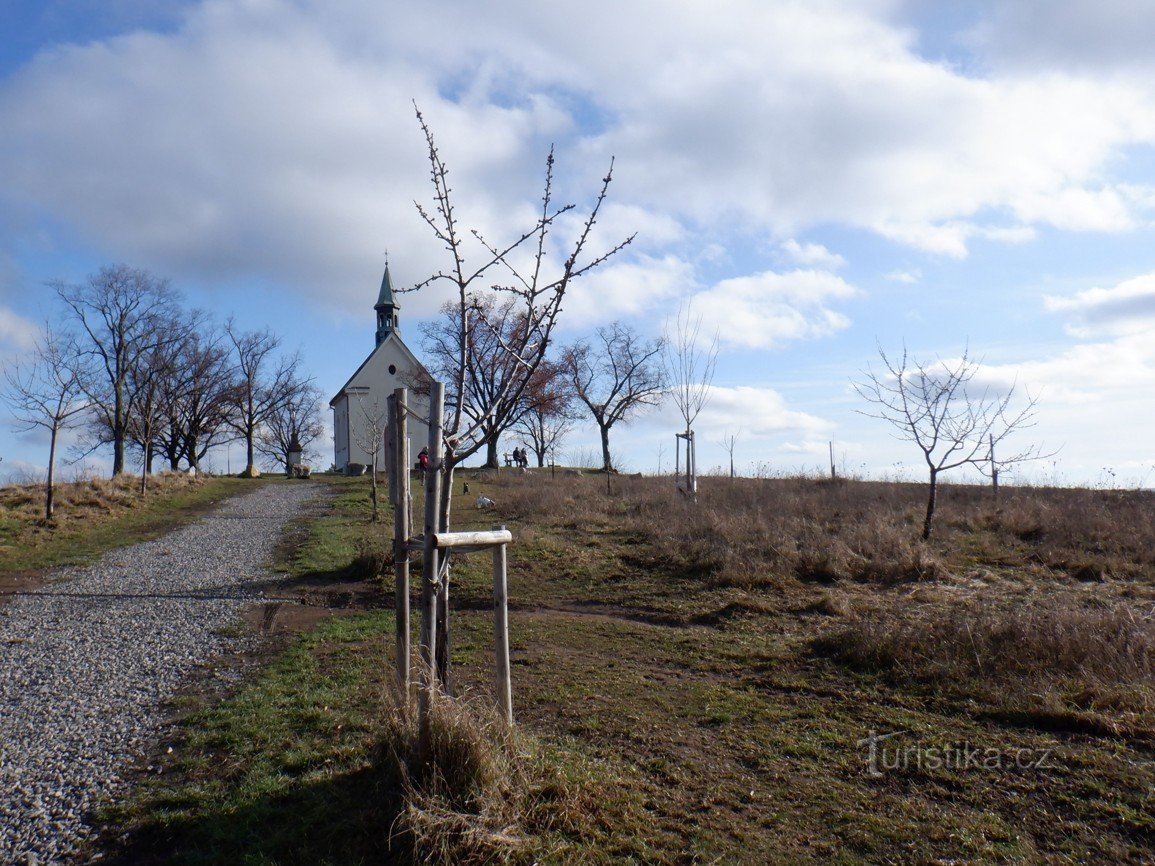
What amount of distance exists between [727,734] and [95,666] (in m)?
5.49

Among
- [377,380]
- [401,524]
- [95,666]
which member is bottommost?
[95,666]

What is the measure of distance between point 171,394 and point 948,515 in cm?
4327

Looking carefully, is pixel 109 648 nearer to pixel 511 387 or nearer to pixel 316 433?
pixel 511 387

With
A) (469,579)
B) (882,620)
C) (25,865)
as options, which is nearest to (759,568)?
(882,620)

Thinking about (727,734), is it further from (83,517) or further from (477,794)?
(83,517)

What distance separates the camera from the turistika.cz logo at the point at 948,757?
14.9 ft

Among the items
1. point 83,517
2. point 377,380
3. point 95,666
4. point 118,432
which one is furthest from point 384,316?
point 95,666

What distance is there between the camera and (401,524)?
4445 mm

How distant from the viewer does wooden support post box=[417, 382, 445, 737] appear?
12.5ft

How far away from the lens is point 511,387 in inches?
186

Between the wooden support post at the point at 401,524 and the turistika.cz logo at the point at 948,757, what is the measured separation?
2628 mm

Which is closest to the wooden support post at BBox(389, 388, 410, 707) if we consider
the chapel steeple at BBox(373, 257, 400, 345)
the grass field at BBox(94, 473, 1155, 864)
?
the grass field at BBox(94, 473, 1155, 864)

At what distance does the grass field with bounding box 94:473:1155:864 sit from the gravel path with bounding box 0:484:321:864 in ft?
1.29

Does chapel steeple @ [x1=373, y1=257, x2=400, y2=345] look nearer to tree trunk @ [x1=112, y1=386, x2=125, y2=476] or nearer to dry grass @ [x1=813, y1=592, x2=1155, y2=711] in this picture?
tree trunk @ [x1=112, y1=386, x2=125, y2=476]
